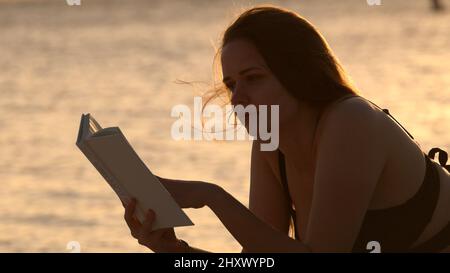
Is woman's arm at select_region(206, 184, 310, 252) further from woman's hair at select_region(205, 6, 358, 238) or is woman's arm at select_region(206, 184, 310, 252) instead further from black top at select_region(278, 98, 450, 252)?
woman's hair at select_region(205, 6, 358, 238)

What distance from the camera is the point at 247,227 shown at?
3.57m

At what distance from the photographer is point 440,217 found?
3.72m

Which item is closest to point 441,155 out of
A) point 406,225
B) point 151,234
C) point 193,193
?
point 406,225

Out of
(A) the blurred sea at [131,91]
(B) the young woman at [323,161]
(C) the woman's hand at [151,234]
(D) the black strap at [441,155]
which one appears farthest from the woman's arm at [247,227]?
(A) the blurred sea at [131,91]

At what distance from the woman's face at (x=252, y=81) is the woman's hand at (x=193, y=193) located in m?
0.25

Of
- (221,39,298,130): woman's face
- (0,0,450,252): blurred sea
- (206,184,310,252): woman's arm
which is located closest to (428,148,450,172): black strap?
(221,39,298,130): woman's face

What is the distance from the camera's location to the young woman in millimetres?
3561

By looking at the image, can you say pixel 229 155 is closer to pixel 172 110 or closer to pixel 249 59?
pixel 172 110

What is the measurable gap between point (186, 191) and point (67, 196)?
18.4ft

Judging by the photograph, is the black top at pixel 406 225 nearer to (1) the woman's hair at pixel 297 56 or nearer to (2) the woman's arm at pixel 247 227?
(2) the woman's arm at pixel 247 227

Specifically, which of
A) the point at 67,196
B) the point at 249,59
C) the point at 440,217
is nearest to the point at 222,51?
the point at 249,59

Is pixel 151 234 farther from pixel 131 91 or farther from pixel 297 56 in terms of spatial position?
pixel 131 91

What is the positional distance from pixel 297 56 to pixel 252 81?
0.14m

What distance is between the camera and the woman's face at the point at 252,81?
370 cm
